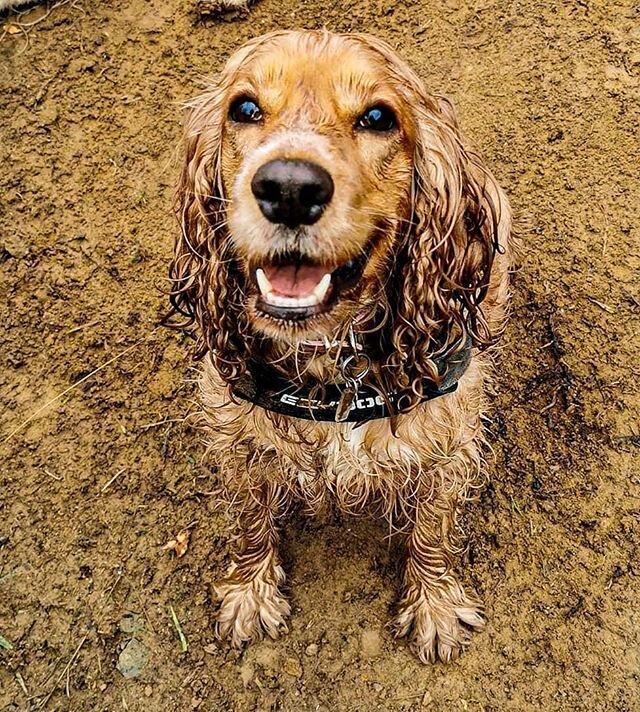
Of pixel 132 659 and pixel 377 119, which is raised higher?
pixel 377 119

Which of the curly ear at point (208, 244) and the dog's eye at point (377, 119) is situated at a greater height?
the dog's eye at point (377, 119)

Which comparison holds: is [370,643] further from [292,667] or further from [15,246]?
[15,246]

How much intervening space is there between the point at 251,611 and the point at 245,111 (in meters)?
2.16

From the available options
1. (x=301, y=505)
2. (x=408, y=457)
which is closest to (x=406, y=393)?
(x=408, y=457)

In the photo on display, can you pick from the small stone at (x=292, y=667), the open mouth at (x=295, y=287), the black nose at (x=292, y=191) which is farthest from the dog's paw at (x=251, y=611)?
the black nose at (x=292, y=191)

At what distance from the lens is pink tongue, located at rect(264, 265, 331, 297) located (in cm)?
242

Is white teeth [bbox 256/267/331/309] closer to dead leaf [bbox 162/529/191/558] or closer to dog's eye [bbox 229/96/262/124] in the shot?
dog's eye [bbox 229/96/262/124]

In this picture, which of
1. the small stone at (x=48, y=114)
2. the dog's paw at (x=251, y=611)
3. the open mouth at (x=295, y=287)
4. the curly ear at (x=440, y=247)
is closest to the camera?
the open mouth at (x=295, y=287)

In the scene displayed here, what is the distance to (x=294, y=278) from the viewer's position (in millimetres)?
2439

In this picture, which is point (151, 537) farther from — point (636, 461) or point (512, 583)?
point (636, 461)

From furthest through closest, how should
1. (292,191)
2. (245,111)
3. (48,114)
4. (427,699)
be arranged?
(48,114)
(427,699)
(245,111)
(292,191)

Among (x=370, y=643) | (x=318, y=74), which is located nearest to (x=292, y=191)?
(x=318, y=74)

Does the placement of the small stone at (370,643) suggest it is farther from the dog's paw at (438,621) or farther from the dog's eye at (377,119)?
the dog's eye at (377,119)

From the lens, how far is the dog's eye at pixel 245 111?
100 inches
